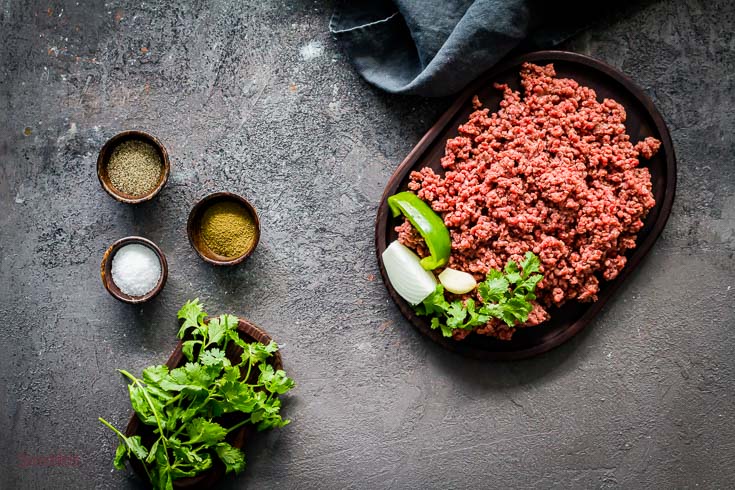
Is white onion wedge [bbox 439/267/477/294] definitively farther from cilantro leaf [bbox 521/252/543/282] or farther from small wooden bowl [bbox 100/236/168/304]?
small wooden bowl [bbox 100/236/168/304]

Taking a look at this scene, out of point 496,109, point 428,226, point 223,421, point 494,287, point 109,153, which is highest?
point 496,109

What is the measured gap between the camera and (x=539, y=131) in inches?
91.7

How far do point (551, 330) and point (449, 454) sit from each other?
640 millimetres

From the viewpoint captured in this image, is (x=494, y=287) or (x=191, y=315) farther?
(x=191, y=315)

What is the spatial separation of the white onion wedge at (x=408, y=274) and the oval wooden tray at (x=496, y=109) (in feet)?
0.23

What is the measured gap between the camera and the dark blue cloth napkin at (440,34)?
7.47 ft

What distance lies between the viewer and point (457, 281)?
7.61 feet

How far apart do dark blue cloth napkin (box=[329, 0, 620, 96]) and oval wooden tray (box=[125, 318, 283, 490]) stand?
108 centimetres

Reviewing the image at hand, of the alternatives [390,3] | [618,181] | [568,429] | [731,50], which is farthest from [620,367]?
[390,3]

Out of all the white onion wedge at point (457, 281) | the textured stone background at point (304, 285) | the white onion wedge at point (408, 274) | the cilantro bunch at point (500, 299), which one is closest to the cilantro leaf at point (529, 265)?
the cilantro bunch at point (500, 299)

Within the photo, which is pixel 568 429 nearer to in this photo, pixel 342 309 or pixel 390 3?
pixel 342 309

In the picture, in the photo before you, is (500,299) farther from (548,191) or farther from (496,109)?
(496,109)

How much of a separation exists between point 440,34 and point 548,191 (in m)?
0.71

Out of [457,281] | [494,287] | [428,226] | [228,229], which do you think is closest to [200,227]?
[228,229]
